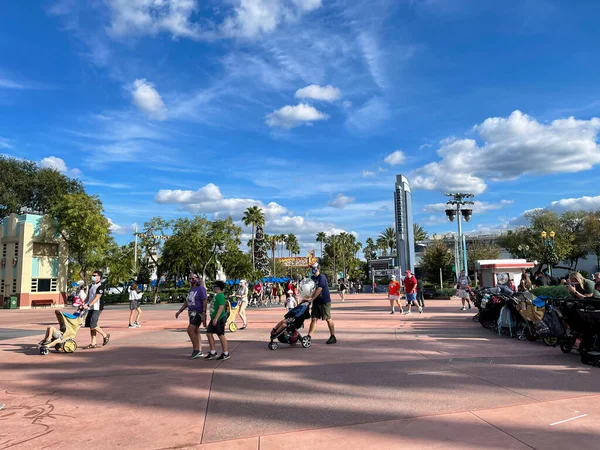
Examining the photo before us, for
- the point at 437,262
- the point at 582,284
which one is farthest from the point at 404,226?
the point at 582,284

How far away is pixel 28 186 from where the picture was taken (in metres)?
52.8

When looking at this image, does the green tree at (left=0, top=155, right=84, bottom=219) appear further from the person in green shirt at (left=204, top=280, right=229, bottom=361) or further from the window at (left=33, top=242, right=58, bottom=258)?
the person in green shirt at (left=204, top=280, right=229, bottom=361)

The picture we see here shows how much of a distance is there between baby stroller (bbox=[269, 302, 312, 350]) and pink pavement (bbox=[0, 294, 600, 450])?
238 mm

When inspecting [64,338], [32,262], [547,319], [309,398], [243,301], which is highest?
[32,262]

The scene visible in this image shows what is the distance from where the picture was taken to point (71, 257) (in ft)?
138

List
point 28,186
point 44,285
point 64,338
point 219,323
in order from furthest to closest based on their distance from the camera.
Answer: point 28,186 < point 44,285 < point 64,338 < point 219,323

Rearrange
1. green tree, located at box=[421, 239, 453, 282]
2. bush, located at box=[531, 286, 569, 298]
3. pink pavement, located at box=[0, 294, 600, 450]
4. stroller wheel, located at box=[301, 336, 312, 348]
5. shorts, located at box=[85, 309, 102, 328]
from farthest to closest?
green tree, located at box=[421, 239, 453, 282]
bush, located at box=[531, 286, 569, 298]
shorts, located at box=[85, 309, 102, 328]
stroller wheel, located at box=[301, 336, 312, 348]
pink pavement, located at box=[0, 294, 600, 450]

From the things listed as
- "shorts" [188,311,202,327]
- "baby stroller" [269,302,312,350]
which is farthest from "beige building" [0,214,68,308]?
"baby stroller" [269,302,312,350]

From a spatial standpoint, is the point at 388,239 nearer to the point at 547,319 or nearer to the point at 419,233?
the point at 419,233

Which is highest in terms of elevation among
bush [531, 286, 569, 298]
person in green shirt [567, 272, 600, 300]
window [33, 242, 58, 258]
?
window [33, 242, 58, 258]

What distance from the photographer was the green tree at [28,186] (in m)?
50.4

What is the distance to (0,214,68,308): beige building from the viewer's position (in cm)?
3822

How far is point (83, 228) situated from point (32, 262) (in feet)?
17.0

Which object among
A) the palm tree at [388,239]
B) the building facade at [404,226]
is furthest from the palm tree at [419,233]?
the building facade at [404,226]
